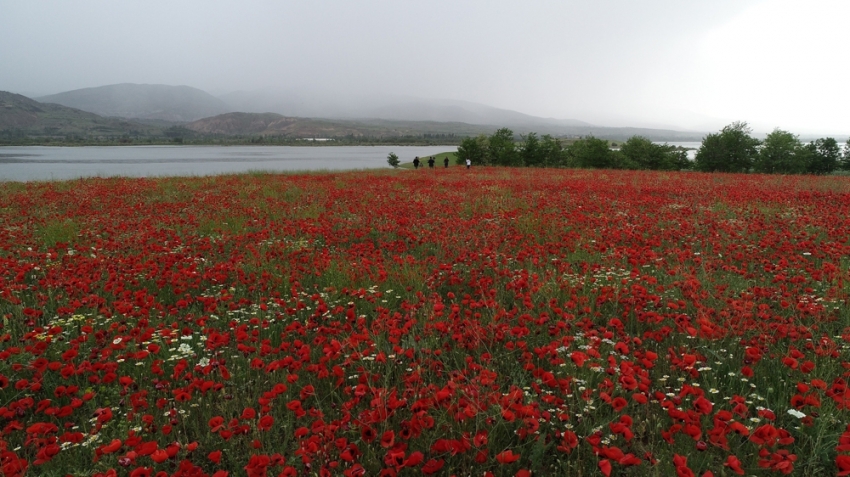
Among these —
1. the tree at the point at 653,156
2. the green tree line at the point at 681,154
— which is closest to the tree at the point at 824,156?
the green tree line at the point at 681,154

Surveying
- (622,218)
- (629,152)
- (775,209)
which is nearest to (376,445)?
(622,218)

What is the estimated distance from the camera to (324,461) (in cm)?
257

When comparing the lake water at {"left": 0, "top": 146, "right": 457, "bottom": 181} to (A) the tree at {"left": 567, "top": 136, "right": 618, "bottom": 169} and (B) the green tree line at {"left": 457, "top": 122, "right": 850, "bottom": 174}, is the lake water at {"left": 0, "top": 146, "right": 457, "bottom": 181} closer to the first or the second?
(B) the green tree line at {"left": 457, "top": 122, "right": 850, "bottom": 174}

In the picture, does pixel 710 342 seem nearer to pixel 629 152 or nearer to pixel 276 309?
pixel 276 309

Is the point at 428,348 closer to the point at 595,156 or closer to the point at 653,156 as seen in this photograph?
the point at 595,156

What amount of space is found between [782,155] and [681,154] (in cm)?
972

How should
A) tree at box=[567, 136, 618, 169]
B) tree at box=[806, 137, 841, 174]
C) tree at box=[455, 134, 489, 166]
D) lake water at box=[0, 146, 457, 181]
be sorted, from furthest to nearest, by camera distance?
tree at box=[455, 134, 489, 166] → tree at box=[567, 136, 618, 169] → lake water at box=[0, 146, 457, 181] → tree at box=[806, 137, 841, 174]

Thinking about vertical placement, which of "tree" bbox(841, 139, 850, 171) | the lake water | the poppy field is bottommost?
the poppy field

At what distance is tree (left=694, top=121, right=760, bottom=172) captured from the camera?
40812 mm

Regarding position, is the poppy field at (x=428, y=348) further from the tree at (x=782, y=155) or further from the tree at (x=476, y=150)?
the tree at (x=476, y=150)

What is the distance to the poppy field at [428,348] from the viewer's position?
8.63 ft

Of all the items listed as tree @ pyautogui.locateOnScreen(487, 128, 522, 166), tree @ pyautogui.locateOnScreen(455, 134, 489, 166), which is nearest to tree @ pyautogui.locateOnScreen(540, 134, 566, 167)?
tree @ pyautogui.locateOnScreen(487, 128, 522, 166)

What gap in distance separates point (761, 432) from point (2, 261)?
9232 mm

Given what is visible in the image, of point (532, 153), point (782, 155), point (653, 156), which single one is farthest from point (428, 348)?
point (532, 153)
